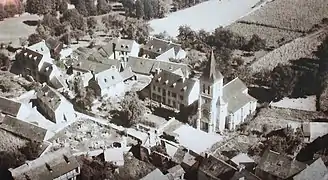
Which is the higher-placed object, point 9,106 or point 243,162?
point 9,106

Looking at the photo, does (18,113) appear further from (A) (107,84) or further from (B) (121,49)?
(B) (121,49)

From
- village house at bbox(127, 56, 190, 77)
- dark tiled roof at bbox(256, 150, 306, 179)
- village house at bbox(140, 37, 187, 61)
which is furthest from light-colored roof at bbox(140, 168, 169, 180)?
village house at bbox(140, 37, 187, 61)

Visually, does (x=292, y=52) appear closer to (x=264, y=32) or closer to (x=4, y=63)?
(x=264, y=32)

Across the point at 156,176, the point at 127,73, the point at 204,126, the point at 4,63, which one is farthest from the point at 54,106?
the point at 204,126

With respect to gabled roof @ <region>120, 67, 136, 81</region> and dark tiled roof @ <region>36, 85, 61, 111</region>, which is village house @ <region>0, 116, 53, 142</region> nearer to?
dark tiled roof @ <region>36, 85, 61, 111</region>

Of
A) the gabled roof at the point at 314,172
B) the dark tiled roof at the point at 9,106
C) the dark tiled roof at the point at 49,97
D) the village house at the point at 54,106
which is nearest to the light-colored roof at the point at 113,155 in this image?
the village house at the point at 54,106

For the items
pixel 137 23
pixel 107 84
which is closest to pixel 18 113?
pixel 107 84
